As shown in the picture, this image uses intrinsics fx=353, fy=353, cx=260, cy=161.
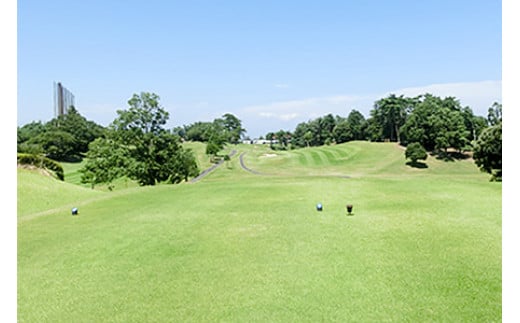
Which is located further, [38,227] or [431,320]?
[38,227]

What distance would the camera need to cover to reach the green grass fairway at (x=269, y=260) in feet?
19.3

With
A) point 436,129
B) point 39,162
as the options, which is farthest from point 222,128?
point 39,162

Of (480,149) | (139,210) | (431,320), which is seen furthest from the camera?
(480,149)

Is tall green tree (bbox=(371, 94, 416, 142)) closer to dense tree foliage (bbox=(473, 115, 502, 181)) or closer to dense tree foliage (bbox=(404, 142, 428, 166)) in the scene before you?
dense tree foliage (bbox=(404, 142, 428, 166))

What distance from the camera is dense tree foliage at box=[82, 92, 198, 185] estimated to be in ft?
107

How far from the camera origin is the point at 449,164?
5531cm

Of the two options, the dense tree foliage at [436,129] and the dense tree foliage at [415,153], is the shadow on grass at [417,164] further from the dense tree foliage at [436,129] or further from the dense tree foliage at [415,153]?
the dense tree foliage at [436,129]

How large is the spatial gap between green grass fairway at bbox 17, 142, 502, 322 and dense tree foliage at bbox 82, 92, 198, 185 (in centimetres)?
1641

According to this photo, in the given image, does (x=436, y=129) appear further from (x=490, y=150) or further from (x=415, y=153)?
(x=490, y=150)

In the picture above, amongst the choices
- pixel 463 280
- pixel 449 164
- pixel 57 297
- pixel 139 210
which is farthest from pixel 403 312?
pixel 449 164

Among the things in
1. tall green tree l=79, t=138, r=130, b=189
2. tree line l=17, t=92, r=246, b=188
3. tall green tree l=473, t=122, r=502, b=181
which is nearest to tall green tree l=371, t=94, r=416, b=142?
tall green tree l=473, t=122, r=502, b=181

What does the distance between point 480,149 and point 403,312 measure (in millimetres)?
27799

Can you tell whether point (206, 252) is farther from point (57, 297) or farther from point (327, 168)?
point (327, 168)

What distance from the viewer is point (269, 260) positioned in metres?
8.14
